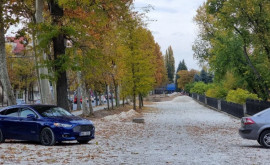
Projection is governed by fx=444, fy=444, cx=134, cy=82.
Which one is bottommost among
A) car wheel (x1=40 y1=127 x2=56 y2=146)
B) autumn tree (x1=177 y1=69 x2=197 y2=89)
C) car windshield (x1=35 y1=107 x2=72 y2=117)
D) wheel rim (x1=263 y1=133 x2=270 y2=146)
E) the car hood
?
wheel rim (x1=263 y1=133 x2=270 y2=146)

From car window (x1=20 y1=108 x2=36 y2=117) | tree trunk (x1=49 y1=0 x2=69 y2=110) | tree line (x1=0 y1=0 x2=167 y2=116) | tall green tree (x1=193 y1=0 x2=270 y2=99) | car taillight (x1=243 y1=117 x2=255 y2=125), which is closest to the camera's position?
car taillight (x1=243 y1=117 x2=255 y2=125)

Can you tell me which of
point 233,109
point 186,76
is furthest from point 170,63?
point 233,109

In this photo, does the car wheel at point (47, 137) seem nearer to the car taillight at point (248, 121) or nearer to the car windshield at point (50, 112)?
the car windshield at point (50, 112)

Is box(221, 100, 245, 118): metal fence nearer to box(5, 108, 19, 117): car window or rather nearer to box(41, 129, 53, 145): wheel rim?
box(5, 108, 19, 117): car window

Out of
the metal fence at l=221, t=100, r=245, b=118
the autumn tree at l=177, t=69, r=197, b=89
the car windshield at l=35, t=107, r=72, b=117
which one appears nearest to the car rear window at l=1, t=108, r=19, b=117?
→ the car windshield at l=35, t=107, r=72, b=117

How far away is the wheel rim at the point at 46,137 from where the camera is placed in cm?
1473

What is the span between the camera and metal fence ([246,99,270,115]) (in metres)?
27.9

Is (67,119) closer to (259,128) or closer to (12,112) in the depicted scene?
(12,112)

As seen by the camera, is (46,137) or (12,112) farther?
(12,112)

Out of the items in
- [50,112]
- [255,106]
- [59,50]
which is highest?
[59,50]

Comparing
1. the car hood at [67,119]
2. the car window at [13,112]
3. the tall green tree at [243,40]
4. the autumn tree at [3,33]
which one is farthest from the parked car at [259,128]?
the tall green tree at [243,40]

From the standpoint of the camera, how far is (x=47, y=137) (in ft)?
48.4

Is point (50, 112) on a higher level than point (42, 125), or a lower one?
higher

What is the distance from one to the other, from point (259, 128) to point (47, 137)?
23.0 ft
